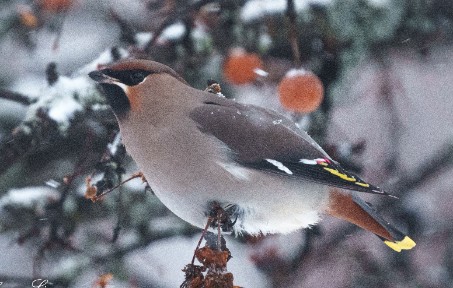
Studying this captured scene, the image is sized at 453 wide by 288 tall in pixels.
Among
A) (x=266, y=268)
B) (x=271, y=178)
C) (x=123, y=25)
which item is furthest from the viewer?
(x=266, y=268)

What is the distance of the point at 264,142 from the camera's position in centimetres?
276

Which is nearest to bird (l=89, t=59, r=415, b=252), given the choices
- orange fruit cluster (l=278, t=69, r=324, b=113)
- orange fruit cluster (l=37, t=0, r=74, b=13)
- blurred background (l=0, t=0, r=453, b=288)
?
blurred background (l=0, t=0, r=453, b=288)

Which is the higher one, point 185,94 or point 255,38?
point 255,38

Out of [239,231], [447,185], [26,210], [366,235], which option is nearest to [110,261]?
[26,210]

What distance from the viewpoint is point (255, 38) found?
149 inches

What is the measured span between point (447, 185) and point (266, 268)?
146cm

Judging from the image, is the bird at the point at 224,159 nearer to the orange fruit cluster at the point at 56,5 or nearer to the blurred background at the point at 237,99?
the blurred background at the point at 237,99

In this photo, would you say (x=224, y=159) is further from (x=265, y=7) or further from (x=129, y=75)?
(x=265, y=7)

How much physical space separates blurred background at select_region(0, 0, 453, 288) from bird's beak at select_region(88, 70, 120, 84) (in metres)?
0.31

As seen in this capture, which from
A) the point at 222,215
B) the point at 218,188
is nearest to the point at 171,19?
the point at 218,188

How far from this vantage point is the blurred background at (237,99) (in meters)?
3.22

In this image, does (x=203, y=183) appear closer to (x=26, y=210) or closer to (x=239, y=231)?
(x=239, y=231)

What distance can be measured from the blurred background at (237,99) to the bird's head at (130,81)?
0.62 ft

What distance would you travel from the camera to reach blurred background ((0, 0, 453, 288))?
3221 millimetres
